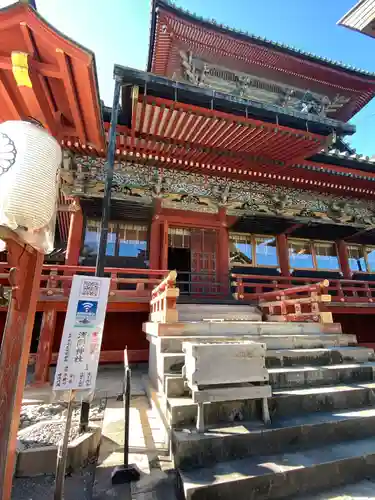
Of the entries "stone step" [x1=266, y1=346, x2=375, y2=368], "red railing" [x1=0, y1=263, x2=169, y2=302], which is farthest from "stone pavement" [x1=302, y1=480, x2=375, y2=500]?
"red railing" [x1=0, y1=263, x2=169, y2=302]

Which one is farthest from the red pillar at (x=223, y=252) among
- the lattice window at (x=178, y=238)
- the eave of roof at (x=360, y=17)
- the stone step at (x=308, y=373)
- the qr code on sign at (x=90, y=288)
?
the qr code on sign at (x=90, y=288)

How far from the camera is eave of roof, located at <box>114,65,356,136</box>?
5945mm

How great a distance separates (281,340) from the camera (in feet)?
16.3

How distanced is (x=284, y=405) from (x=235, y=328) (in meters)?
2.00

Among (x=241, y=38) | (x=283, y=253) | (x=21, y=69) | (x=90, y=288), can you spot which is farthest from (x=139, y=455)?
(x=241, y=38)

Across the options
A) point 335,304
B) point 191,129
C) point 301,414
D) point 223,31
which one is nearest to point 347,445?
point 301,414

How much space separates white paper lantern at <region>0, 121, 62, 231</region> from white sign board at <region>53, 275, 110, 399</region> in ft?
3.30

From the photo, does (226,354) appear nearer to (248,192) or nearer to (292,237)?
(248,192)

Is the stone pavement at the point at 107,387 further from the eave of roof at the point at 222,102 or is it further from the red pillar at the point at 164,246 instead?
the eave of roof at the point at 222,102

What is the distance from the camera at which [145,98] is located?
6117 mm

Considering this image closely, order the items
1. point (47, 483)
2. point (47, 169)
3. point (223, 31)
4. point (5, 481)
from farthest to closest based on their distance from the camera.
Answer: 1. point (223, 31)
2. point (47, 483)
3. point (47, 169)
4. point (5, 481)

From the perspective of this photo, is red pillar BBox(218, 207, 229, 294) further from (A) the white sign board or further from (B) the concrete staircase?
(A) the white sign board

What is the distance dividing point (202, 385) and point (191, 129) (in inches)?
256

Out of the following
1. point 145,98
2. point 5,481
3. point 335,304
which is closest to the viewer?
point 5,481
